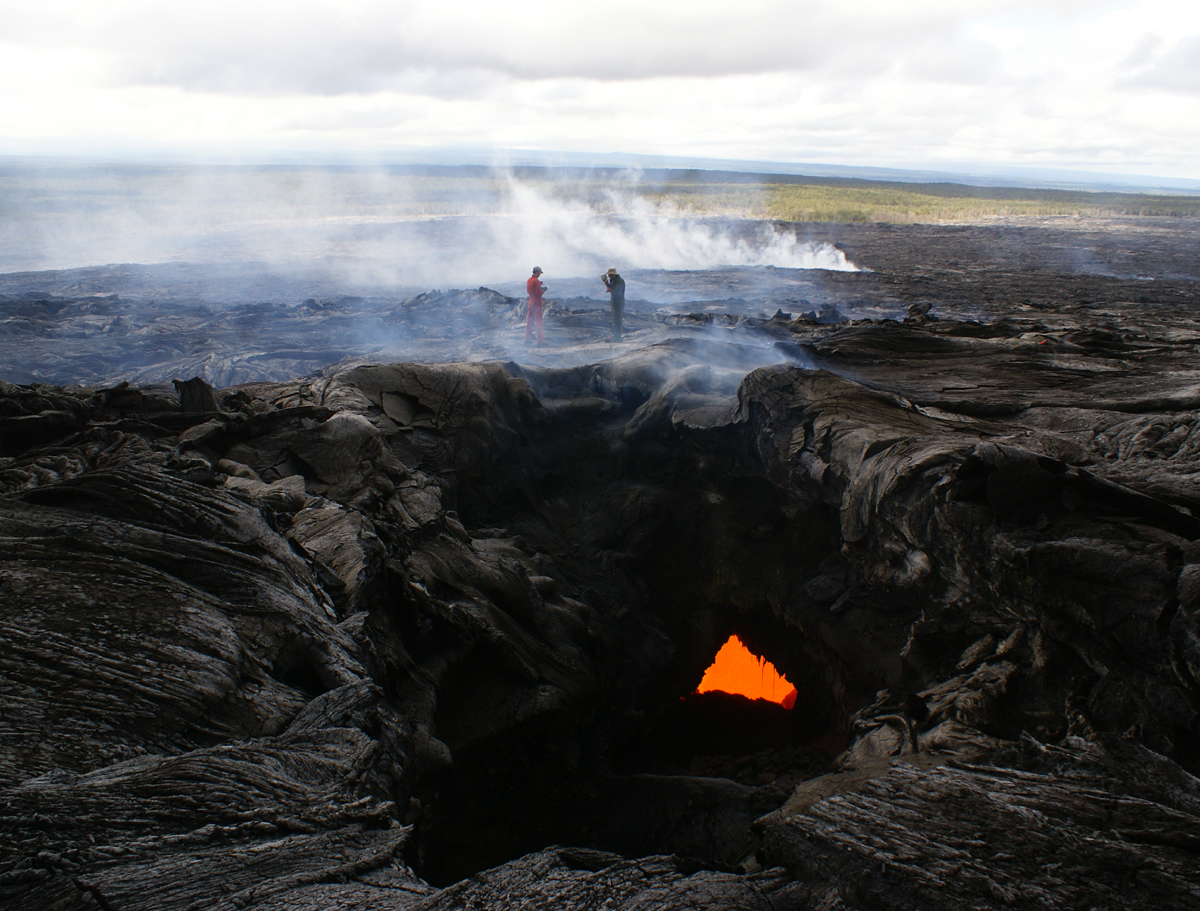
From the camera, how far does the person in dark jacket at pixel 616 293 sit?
54.9 ft

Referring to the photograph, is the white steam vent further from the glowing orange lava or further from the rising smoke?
the glowing orange lava

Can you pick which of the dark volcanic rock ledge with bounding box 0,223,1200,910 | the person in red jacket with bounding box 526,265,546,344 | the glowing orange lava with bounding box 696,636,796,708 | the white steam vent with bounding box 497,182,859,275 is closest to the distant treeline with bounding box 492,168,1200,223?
the white steam vent with bounding box 497,182,859,275

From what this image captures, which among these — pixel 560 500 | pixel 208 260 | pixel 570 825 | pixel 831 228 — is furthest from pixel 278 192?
pixel 570 825

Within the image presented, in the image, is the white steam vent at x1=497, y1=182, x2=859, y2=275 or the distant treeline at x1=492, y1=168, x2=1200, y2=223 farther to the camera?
the distant treeline at x1=492, y1=168, x2=1200, y2=223

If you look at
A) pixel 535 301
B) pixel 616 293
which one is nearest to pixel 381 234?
pixel 535 301

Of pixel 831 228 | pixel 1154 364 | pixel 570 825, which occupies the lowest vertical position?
pixel 570 825

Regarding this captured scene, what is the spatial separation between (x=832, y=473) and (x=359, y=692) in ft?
19.8

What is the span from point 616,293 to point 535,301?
78.5 inches

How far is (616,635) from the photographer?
10.2 metres

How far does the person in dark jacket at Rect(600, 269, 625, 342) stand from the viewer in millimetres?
16734

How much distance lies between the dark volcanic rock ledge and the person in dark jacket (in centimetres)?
448

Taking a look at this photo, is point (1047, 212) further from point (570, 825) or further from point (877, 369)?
point (570, 825)

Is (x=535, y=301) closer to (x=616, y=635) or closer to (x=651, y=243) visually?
(x=616, y=635)

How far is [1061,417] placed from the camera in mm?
7805
